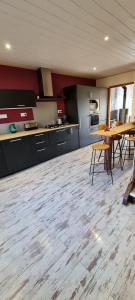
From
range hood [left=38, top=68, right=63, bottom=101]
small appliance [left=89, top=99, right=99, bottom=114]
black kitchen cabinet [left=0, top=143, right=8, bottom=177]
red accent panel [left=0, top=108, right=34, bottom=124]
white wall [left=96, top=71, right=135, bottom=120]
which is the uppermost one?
white wall [left=96, top=71, right=135, bottom=120]

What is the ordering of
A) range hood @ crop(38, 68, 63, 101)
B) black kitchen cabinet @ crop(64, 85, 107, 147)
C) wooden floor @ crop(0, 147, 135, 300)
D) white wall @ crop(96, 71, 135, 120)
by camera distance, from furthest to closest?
white wall @ crop(96, 71, 135, 120)
black kitchen cabinet @ crop(64, 85, 107, 147)
range hood @ crop(38, 68, 63, 101)
wooden floor @ crop(0, 147, 135, 300)

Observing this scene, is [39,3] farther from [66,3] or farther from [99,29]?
[99,29]

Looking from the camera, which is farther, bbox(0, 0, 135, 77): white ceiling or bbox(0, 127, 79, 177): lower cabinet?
bbox(0, 127, 79, 177): lower cabinet

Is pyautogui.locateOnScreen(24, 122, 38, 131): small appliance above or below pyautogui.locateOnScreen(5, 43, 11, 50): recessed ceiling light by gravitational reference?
below

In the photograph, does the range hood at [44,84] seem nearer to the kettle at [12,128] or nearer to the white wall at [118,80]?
the kettle at [12,128]

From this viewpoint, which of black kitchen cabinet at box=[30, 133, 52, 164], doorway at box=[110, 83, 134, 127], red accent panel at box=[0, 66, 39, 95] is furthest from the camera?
doorway at box=[110, 83, 134, 127]

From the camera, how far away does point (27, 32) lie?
2014 millimetres

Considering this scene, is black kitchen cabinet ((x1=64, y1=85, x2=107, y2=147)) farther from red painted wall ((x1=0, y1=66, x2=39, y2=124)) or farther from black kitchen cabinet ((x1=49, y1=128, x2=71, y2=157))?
red painted wall ((x1=0, y1=66, x2=39, y2=124))

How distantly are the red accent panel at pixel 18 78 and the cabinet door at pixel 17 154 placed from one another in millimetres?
1473

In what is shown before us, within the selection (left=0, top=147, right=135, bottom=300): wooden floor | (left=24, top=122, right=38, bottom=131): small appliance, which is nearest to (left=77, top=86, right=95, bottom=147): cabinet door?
(left=24, top=122, right=38, bottom=131): small appliance

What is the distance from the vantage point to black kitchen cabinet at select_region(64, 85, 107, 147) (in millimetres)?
4300

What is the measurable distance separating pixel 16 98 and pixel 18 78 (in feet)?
2.49

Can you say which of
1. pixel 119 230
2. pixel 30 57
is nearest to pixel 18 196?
pixel 119 230

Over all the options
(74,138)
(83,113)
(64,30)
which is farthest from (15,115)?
(64,30)
